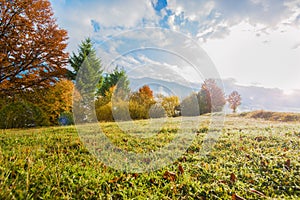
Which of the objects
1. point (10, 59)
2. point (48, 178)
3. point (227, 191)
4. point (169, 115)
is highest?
point (10, 59)

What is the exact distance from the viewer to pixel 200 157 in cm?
376

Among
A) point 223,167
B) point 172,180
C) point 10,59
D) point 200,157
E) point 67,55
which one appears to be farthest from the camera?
point 67,55

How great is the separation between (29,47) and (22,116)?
4806 millimetres

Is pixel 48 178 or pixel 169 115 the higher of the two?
pixel 169 115

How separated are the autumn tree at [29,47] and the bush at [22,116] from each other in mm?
2021

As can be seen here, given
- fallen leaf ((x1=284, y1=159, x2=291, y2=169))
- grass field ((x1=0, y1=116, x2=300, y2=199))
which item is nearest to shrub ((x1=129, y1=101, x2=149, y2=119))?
grass field ((x1=0, y1=116, x2=300, y2=199))

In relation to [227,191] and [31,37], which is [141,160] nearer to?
[227,191]

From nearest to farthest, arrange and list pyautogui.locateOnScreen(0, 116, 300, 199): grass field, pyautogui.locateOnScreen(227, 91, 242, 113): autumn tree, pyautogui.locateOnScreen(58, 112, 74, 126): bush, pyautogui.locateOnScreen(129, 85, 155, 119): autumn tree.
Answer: pyautogui.locateOnScreen(0, 116, 300, 199): grass field → pyautogui.locateOnScreen(129, 85, 155, 119): autumn tree → pyautogui.locateOnScreen(58, 112, 74, 126): bush → pyautogui.locateOnScreen(227, 91, 242, 113): autumn tree

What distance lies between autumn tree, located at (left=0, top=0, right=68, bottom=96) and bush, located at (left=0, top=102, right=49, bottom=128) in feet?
6.63

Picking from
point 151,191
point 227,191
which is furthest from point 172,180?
point 227,191

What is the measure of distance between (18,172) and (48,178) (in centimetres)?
38

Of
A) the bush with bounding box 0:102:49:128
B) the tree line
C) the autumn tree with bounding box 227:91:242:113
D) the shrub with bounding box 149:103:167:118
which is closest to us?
the shrub with bounding box 149:103:167:118

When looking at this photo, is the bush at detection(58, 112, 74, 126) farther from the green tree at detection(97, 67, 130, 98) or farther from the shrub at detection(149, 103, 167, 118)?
the green tree at detection(97, 67, 130, 98)

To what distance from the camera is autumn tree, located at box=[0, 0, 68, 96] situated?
323 inches
